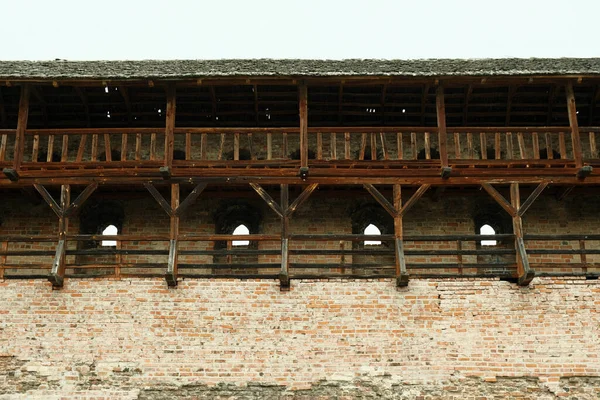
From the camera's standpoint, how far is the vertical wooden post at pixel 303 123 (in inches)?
672

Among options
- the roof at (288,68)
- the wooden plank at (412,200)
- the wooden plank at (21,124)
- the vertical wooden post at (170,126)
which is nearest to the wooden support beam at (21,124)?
the wooden plank at (21,124)

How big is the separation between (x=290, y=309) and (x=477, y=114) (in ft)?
22.6

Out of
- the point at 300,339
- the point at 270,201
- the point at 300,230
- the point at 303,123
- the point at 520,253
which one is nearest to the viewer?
the point at 300,339

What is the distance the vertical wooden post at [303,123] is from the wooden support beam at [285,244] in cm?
71

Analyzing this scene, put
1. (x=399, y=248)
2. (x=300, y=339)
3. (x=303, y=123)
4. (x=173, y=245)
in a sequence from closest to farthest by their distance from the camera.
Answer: (x=300, y=339) < (x=399, y=248) < (x=173, y=245) < (x=303, y=123)

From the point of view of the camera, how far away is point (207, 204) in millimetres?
19625

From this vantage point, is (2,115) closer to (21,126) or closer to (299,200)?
(21,126)

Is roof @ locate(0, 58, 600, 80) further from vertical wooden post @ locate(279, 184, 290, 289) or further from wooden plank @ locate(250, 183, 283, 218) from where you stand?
vertical wooden post @ locate(279, 184, 290, 289)

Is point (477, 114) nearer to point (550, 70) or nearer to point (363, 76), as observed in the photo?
point (550, 70)

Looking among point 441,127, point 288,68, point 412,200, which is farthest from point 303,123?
point 441,127

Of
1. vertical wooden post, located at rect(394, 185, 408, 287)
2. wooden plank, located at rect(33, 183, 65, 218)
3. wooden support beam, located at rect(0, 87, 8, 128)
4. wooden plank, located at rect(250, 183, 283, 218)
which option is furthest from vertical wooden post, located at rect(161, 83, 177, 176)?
vertical wooden post, located at rect(394, 185, 408, 287)

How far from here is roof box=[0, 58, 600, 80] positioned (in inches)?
661

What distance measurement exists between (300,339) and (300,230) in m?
4.08

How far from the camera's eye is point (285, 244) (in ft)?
54.6
